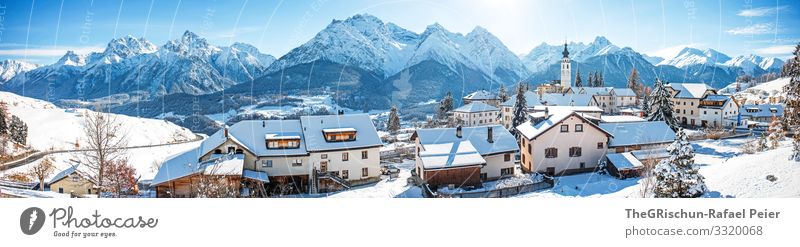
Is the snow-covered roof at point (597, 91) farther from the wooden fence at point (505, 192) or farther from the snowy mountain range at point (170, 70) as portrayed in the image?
the snowy mountain range at point (170, 70)

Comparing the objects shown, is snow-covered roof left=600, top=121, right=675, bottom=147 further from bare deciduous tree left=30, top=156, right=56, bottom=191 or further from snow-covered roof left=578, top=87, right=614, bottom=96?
snow-covered roof left=578, top=87, right=614, bottom=96

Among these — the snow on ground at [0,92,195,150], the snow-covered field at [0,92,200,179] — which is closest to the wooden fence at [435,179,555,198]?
the snow-covered field at [0,92,200,179]

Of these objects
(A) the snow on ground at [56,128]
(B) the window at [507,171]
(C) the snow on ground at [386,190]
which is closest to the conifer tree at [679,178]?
(C) the snow on ground at [386,190]

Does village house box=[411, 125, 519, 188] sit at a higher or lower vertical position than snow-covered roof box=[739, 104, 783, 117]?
lower

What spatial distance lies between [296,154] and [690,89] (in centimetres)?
2045

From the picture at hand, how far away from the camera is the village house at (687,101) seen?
21.3 m

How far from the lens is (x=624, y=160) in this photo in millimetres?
12430

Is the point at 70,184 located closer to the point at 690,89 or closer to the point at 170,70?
the point at 690,89

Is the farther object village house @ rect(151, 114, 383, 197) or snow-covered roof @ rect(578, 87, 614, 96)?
snow-covered roof @ rect(578, 87, 614, 96)

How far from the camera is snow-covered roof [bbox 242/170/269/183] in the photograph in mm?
10979

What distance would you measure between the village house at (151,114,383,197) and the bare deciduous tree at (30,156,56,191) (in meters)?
3.67

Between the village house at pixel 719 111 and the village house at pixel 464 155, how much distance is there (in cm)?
1387

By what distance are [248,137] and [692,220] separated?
10.7m

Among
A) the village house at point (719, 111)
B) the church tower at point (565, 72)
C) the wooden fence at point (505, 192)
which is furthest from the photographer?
the church tower at point (565, 72)
